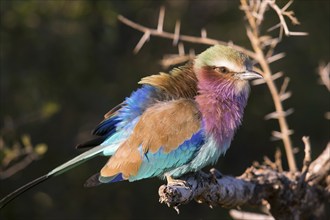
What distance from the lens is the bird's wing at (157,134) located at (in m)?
4.03

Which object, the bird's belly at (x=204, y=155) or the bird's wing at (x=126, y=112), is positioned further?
the bird's wing at (x=126, y=112)

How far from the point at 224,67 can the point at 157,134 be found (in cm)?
51

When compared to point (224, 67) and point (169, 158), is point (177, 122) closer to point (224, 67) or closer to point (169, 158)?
point (169, 158)

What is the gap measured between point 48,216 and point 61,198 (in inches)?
8.6

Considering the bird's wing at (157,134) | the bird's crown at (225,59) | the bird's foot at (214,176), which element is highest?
the bird's crown at (225,59)

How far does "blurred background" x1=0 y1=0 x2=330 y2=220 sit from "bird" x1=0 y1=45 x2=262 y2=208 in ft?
4.46

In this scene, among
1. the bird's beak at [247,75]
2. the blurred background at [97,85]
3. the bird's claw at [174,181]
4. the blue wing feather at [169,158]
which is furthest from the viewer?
the blurred background at [97,85]

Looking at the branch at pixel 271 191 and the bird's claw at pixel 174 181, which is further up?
the bird's claw at pixel 174 181

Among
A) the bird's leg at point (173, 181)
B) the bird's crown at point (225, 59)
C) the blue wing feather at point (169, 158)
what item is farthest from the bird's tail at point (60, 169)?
the bird's crown at point (225, 59)

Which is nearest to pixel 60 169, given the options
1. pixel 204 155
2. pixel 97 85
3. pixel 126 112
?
pixel 126 112

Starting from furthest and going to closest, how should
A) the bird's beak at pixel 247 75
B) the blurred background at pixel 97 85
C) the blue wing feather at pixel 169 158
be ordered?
the blurred background at pixel 97 85 → the bird's beak at pixel 247 75 → the blue wing feather at pixel 169 158

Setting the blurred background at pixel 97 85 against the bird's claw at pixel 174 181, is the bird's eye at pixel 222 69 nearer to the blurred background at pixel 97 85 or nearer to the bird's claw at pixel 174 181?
the bird's claw at pixel 174 181

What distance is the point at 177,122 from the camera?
404cm

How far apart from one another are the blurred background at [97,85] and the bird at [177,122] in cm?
136
